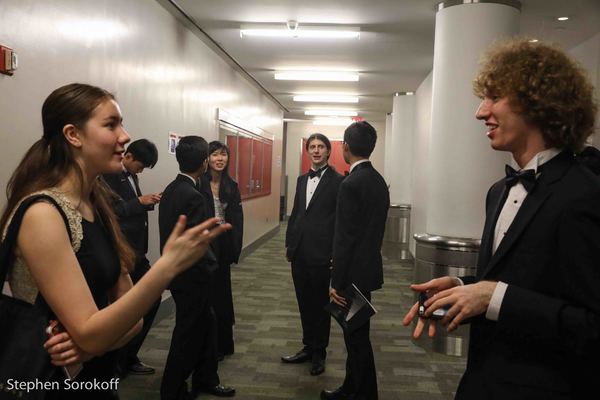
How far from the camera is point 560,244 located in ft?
3.92

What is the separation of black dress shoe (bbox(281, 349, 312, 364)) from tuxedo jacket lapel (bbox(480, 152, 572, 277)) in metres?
2.86

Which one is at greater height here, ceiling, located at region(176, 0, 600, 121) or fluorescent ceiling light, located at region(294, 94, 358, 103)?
ceiling, located at region(176, 0, 600, 121)

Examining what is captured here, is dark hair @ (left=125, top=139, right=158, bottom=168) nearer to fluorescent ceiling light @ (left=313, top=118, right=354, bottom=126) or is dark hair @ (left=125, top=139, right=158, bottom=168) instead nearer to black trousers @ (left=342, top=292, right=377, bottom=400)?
black trousers @ (left=342, top=292, right=377, bottom=400)

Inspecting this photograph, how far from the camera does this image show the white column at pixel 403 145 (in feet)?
32.7

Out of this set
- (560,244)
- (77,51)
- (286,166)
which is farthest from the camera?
(286,166)

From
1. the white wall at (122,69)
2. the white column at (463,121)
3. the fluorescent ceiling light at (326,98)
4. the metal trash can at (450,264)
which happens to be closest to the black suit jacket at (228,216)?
the white wall at (122,69)

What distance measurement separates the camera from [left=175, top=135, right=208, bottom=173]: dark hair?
10.2 ft

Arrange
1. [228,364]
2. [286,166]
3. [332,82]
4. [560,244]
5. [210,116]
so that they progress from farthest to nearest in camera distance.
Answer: [286,166] → [332,82] → [210,116] → [228,364] → [560,244]

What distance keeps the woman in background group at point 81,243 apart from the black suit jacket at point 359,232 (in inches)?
63.3

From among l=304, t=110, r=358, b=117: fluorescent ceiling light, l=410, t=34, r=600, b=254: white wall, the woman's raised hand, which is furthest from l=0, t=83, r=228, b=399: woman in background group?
l=304, t=110, r=358, b=117: fluorescent ceiling light

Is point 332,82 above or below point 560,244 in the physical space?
above

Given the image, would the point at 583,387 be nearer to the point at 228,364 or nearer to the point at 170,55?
the point at 228,364

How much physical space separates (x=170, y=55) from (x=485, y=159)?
3.31 meters

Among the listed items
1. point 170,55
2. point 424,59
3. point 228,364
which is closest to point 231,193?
point 228,364
